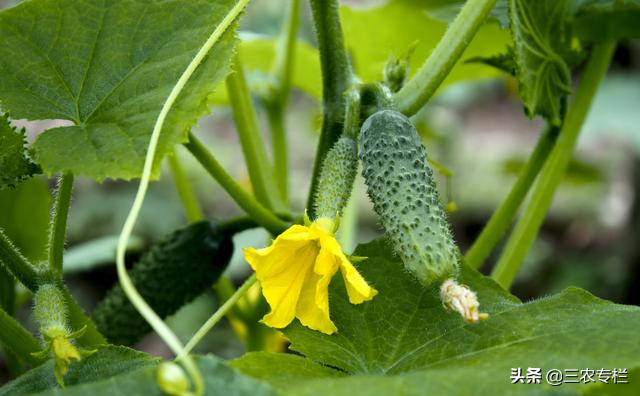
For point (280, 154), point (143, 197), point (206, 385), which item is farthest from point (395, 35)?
point (206, 385)

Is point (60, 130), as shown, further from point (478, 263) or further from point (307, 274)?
point (478, 263)

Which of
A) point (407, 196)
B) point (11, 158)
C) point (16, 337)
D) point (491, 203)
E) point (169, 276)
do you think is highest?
point (11, 158)

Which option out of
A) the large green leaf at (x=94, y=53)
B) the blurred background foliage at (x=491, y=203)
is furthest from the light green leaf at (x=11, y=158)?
the blurred background foliage at (x=491, y=203)

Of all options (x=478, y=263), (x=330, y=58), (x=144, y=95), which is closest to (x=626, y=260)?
(x=478, y=263)

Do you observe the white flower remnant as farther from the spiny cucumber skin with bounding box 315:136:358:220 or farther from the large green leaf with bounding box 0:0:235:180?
the large green leaf with bounding box 0:0:235:180

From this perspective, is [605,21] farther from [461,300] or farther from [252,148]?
[461,300]

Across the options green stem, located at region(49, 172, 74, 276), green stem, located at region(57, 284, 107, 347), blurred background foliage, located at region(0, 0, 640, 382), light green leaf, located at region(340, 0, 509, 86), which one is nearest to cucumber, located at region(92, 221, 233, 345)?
green stem, located at region(57, 284, 107, 347)
